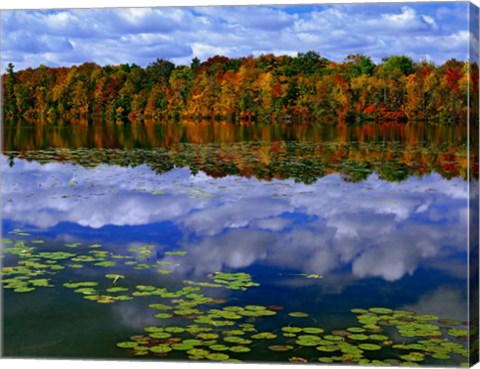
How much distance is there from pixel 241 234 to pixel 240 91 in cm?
117

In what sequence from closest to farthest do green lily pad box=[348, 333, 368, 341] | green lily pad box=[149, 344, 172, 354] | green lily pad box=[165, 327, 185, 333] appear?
green lily pad box=[348, 333, 368, 341]
green lily pad box=[149, 344, 172, 354]
green lily pad box=[165, 327, 185, 333]

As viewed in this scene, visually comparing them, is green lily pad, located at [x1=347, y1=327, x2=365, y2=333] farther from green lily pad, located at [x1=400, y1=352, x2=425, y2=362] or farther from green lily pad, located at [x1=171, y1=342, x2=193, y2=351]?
green lily pad, located at [x1=171, y1=342, x2=193, y2=351]

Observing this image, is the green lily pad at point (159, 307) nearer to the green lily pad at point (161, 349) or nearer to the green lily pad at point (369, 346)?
the green lily pad at point (161, 349)

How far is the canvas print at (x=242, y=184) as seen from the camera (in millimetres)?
5148

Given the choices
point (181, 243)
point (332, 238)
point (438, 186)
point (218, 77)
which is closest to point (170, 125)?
point (218, 77)

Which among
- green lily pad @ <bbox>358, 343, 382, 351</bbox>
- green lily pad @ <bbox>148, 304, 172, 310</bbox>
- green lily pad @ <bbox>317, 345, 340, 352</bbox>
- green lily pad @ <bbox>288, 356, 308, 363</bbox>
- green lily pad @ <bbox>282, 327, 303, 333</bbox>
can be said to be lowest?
green lily pad @ <bbox>288, 356, 308, 363</bbox>

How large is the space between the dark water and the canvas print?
1cm

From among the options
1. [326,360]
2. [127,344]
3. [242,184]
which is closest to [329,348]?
[326,360]

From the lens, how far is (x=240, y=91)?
20.9 ft

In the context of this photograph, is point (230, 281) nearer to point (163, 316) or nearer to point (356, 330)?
point (163, 316)

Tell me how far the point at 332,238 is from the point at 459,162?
3.60 ft

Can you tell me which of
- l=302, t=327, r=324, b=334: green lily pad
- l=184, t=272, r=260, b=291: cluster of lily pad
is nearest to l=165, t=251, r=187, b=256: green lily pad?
l=184, t=272, r=260, b=291: cluster of lily pad

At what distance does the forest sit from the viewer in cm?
586

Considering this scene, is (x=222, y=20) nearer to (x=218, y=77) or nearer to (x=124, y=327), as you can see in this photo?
(x=218, y=77)
